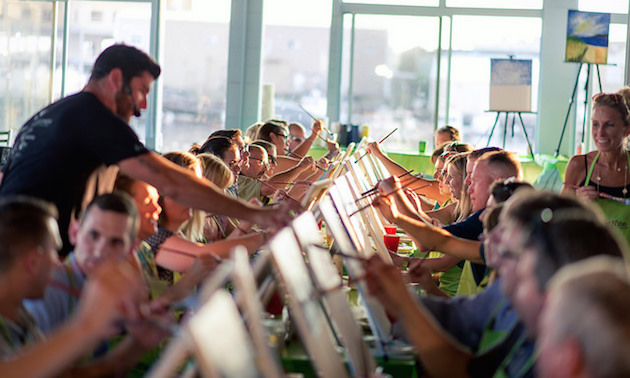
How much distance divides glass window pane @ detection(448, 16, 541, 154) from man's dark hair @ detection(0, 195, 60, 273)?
974cm

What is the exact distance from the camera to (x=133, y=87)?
268 cm

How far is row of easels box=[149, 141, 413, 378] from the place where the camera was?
4.21 ft

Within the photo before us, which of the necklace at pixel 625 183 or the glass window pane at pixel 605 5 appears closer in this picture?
the necklace at pixel 625 183

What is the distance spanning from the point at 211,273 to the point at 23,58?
10.1 meters

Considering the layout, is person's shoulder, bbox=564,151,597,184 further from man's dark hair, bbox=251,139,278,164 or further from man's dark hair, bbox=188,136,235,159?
man's dark hair, bbox=251,139,278,164

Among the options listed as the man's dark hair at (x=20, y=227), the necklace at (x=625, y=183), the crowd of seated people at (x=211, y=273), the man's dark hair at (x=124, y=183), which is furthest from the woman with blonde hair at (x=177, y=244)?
the necklace at (x=625, y=183)

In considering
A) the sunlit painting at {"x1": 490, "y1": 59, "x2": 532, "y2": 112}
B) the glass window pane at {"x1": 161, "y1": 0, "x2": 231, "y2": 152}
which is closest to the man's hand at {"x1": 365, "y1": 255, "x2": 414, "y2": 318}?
the sunlit painting at {"x1": 490, "y1": 59, "x2": 532, "y2": 112}

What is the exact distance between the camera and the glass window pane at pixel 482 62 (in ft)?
36.3

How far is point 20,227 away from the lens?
1.66m

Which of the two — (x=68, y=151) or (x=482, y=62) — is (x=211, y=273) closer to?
(x=68, y=151)

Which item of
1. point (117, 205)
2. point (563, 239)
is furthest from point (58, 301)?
point (563, 239)

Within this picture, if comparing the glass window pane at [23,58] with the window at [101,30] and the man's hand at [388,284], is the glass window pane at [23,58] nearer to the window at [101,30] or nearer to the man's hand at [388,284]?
the window at [101,30]

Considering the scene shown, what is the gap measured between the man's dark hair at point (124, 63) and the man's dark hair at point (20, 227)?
3.23 ft

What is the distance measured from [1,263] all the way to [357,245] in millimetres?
1584
